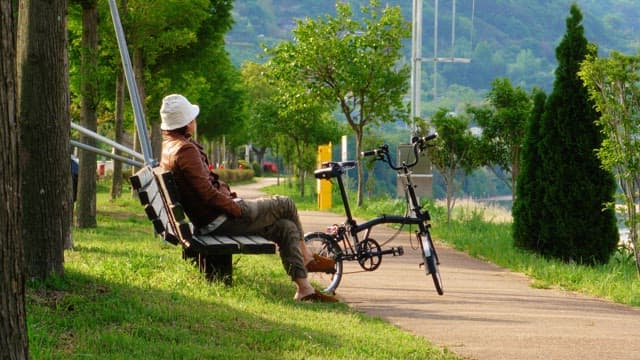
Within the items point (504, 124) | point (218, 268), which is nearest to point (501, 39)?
point (504, 124)

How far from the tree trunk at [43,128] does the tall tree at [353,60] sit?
22.8 metres

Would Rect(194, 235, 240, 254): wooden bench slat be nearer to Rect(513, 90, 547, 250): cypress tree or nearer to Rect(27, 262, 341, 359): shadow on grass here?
Rect(27, 262, 341, 359): shadow on grass

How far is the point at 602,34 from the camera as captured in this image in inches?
7402

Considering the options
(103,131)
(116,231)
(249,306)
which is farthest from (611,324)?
(103,131)

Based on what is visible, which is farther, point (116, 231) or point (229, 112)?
point (229, 112)

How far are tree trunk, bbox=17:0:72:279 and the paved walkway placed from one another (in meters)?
2.57

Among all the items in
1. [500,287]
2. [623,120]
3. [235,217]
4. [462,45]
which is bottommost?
[500,287]

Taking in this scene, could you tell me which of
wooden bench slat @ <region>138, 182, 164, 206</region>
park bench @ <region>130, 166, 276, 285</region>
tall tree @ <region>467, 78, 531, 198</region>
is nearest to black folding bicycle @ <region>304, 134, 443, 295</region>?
park bench @ <region>130, 166, 276, 285</region>

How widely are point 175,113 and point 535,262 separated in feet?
21.4

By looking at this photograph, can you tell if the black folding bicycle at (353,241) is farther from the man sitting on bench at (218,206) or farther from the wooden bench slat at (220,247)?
the wooden bench slat at (220,247)

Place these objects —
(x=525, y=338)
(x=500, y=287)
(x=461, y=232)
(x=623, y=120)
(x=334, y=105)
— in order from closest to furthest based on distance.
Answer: (x=525, y=338)
(x=500, y=287)
(x=623, y=120)
(x=461, y=232)
(x=334, y=105)

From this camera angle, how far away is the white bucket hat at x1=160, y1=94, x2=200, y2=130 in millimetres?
9719

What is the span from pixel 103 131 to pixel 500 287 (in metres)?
41.3

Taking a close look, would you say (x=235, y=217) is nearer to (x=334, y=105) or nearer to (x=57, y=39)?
(x=57, y=39)
